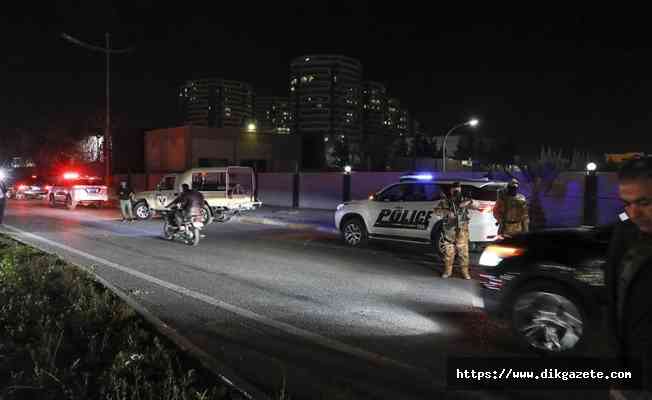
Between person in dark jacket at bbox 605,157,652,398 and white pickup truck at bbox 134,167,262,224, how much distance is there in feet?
51.6

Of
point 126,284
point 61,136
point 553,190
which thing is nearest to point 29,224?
point 126,284

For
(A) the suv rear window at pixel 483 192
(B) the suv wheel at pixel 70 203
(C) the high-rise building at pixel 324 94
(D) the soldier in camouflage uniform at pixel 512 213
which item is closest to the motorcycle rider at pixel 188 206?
(A) the suv rear window at pixel 483 192

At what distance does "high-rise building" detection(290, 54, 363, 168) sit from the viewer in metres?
153

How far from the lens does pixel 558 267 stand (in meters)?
5.12

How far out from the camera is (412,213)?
466 inches

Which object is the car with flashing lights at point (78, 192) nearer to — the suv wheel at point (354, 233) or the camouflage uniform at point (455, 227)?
the suv wheel at point (354, 233)

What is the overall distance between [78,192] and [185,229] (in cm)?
1460

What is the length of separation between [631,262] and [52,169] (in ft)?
182

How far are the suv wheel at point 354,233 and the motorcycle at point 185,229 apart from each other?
3.49 metres

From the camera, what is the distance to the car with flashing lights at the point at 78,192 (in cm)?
2553

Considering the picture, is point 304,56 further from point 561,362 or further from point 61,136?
point 561,362

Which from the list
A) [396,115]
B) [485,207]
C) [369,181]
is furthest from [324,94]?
[485,207]

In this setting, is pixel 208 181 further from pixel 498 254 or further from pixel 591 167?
pixel 498 254

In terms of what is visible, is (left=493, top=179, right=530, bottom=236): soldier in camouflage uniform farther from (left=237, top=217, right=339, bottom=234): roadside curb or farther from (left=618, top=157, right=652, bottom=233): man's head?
(left=237, top=217, right=339, bottom=234): roadside curb
